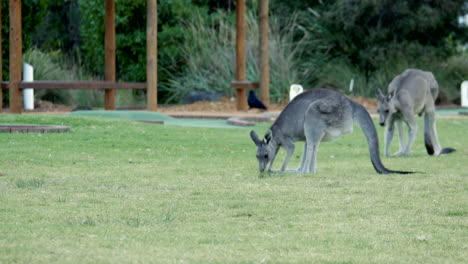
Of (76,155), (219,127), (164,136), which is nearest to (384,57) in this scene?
(219,127)

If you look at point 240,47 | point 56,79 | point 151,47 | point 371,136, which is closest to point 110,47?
point 151,47

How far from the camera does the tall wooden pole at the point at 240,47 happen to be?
22094 millimetres

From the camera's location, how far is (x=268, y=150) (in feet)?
33.0

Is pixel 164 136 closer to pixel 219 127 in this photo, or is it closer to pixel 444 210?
pixel 219 127

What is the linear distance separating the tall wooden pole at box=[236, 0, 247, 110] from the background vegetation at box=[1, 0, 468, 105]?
2.70 meters

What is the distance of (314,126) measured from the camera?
9.89 meters

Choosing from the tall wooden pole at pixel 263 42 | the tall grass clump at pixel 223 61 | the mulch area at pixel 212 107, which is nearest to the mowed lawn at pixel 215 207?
the tall wooden pole at pixel 263 42

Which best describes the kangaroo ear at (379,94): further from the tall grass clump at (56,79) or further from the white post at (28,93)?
the tall grass clump at (56,79)

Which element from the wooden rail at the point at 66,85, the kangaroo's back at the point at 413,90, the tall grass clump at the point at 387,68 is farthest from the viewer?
the tall grass clump at the point at 387,68

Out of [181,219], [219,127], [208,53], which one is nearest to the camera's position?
[181,219]

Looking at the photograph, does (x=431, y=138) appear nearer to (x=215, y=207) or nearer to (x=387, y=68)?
(x=215, y=207)

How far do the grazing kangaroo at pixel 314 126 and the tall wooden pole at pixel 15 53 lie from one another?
10123mm

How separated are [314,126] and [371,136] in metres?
0.65

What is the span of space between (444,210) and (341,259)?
227 centimetres
